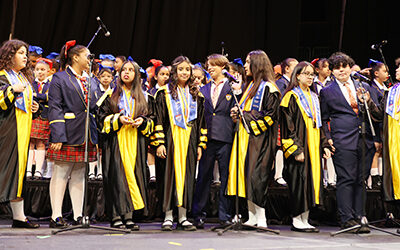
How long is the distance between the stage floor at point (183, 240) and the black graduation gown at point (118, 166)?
28 centimetres

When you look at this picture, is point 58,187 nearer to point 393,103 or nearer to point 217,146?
point 217,146

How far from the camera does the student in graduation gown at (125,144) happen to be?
4.42 metres

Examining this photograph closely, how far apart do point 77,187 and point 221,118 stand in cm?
156

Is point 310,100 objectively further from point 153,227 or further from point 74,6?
point 74,6

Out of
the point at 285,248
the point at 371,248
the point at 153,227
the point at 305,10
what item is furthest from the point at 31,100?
the point at 305,10

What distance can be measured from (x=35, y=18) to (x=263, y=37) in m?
4.07

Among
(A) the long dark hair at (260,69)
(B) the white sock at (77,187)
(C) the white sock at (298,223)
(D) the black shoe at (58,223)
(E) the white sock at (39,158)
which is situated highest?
(A) the long dark hair at (260,69)

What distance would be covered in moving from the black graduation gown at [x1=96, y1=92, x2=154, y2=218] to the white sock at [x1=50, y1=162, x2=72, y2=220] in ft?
1.37

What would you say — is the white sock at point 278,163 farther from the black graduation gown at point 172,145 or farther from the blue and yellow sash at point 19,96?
the blue and yellow sash at point 19,96

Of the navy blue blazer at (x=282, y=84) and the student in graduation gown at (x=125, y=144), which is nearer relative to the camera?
the student in graduation gown at (x=125, y=144)

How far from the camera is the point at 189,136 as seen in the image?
4.66 meters

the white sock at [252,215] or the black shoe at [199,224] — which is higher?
the white sock at [252,215]

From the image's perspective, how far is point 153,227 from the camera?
15.9 feet

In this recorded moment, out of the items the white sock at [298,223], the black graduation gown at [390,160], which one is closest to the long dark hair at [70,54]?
the white sock at [298,223]
